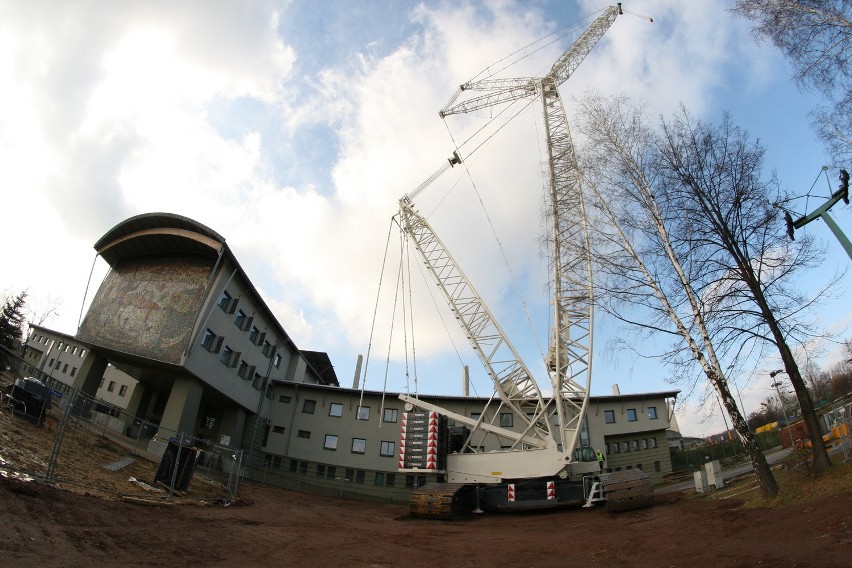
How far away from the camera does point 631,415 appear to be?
1588 inches

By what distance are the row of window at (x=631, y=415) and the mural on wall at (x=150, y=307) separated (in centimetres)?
3437

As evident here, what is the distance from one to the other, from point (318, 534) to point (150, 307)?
2222 centimetres

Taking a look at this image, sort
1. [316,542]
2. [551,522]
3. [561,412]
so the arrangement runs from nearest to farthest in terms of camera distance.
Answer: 1. [316,542]
2. [551,522]
3. [561,412]

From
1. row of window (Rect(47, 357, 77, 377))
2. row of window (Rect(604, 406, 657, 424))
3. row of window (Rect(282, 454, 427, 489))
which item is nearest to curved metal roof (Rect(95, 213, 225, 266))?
row of window (Rect(282, 454, 427, 489))

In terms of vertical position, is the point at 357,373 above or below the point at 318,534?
above

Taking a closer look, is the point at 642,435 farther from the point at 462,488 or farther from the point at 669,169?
the point at 669,169

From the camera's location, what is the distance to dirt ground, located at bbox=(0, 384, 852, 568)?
26.6ft

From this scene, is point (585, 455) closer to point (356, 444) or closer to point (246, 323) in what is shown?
point (356, 444)

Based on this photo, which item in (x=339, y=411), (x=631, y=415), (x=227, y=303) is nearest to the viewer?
(x=227, y=303)

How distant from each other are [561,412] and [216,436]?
26.7 m

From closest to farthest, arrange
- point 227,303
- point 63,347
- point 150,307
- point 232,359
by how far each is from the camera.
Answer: point 150,307
point 227,303
point 232,359
point 63,347

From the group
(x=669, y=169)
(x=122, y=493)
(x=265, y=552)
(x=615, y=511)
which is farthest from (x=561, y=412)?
(x=122, y=493)

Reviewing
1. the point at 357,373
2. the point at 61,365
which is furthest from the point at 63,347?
the point at 357,373

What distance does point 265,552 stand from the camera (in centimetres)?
1033
